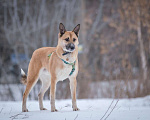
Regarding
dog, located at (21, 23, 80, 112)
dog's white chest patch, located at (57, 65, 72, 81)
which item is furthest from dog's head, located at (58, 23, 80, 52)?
dog's white chest patch, located at (57, 65, 72, 81)

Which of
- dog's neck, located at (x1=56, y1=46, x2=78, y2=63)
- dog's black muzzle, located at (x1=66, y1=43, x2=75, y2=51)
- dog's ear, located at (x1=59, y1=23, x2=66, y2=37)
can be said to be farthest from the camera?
dog's ear, located at (x1=59, y1=23, x2=66, y2=37)

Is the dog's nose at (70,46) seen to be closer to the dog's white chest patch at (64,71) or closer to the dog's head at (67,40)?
the dog's head at (67,40)

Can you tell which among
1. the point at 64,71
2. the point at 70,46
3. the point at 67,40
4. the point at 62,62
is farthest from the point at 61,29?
the point at 64,71

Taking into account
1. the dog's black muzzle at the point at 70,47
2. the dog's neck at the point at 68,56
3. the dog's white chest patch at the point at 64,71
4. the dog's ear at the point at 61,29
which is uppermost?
the dog's ear at the point at 61,29

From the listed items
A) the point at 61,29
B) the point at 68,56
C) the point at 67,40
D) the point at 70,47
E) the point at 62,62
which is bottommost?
the point at 62,62

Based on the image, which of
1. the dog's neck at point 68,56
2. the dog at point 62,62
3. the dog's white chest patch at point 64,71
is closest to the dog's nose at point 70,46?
the dog at point 62,62

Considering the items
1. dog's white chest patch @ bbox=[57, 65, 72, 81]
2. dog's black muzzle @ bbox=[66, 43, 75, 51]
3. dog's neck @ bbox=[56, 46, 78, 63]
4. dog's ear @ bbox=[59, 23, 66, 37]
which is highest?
dog's ear @ bbox=[59, 23, 66, 37]

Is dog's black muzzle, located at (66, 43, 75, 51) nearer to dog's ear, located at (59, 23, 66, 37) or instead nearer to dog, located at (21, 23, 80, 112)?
dog, located at (21, 23, 80, 112)

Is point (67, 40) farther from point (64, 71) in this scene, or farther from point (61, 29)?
point (64, 71)

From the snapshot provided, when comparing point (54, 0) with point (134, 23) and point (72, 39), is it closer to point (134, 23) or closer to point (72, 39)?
point (134, 23)

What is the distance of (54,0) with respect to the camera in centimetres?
1104

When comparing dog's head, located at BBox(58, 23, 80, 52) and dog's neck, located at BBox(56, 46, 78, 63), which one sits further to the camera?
dog's neck, located at BBox(56, 46, 78, 63)

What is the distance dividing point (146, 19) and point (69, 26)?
3.78m

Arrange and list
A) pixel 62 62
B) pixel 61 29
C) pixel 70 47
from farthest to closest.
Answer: pixel 61 29 < pixel 62 62 < pixel 70 47
